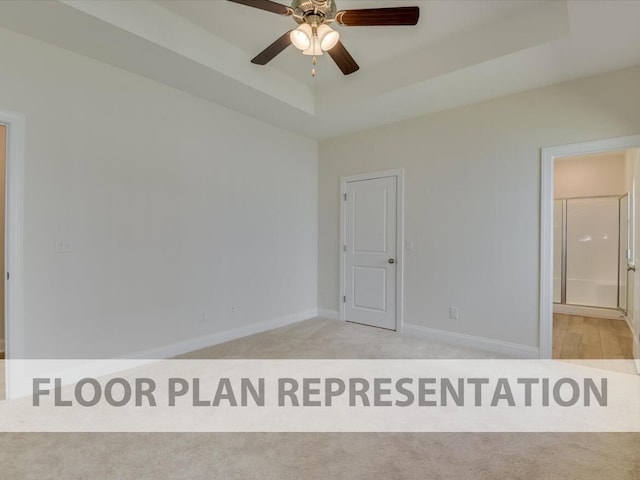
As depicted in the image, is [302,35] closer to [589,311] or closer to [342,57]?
[342,57]

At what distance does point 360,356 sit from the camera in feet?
11.3

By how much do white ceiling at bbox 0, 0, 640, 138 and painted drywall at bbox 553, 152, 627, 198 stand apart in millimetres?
3125

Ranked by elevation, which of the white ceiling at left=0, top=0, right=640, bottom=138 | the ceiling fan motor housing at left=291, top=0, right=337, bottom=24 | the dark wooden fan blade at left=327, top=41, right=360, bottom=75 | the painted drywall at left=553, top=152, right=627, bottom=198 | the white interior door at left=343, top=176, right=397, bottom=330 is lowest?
the white interior door at left=343, top=176, right=397, bottom=330

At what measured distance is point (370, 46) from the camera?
316 cm

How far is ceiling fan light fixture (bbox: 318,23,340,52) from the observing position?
2.23 metres

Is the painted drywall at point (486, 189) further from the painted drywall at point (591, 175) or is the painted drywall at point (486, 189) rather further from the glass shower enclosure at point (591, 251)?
the glass shower enclosure at point (591, 251)

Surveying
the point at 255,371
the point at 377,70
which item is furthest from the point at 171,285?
the point at 377,70

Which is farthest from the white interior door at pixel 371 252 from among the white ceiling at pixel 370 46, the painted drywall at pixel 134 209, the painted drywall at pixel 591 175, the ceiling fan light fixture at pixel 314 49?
the painted drywall at pixel 591 175

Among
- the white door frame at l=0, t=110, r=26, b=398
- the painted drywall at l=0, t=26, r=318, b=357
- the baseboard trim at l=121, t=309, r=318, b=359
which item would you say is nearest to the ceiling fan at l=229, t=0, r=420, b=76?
the painted drywall at l=0, t=26, r=318, b=357

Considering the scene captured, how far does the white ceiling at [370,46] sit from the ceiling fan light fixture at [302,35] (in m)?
0.65

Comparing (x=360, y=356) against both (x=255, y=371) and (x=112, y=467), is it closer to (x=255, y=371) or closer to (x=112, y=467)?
(x=255, y=371)

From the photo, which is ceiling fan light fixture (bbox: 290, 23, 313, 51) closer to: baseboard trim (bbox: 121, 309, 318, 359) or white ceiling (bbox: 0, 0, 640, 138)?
white ceiling (bbox: 0, 0, 640, 138)
